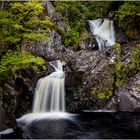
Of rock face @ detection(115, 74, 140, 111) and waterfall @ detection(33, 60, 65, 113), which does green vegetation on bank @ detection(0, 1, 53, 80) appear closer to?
waterfall @ detection(33, 60, 65, 113)

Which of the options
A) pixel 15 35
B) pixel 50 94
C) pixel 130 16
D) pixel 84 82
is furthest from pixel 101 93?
pixel 130 16

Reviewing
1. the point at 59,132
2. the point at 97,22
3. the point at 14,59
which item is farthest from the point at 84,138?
the point at 97,22

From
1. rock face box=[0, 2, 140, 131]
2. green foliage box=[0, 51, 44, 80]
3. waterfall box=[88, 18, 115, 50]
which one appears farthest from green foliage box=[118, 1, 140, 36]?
green foliage box=[0, 51, 44, 80]

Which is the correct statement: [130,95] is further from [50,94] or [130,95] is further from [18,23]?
[18,23]

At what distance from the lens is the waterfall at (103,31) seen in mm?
21109

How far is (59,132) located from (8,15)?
5.28 metres

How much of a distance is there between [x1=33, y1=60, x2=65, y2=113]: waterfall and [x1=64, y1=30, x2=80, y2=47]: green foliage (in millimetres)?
3512

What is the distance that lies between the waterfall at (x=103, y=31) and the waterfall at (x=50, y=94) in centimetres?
564

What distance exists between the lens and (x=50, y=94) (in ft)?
52.0

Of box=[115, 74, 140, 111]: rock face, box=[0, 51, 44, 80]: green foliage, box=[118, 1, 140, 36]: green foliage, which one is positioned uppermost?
box=[118, 1, 140, 36]: green foliage

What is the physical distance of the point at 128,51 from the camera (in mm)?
17984

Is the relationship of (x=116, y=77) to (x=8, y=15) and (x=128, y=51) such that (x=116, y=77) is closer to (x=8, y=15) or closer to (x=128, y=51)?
(x=128, y=51)

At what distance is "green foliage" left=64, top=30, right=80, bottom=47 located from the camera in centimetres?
1962

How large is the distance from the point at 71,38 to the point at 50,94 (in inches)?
214
